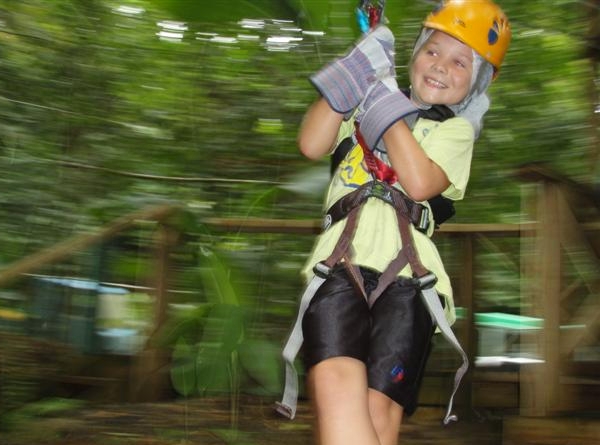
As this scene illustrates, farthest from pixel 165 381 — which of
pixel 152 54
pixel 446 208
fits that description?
pixel 446 208

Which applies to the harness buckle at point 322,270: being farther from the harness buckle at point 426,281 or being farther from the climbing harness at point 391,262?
the harness buckle at point 426,281

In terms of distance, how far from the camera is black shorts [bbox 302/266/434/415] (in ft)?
8.29

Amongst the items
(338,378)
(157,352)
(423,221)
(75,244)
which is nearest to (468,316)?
(157,352)

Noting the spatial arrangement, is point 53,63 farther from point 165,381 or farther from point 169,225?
point 165,381

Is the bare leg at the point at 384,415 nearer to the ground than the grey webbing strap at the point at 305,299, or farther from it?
nearer to the ground

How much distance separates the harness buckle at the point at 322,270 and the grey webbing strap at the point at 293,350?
2cm

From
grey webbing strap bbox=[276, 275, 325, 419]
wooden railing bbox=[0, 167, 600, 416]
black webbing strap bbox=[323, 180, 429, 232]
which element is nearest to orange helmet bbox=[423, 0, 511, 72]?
black webbing strap bbox=[323, 180, 429, 232]

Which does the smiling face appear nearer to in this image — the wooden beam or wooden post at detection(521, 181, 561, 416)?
wooden post at detection(521, 181, 561, 416)

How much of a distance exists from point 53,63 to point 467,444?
326 cm

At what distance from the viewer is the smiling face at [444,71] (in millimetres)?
2682

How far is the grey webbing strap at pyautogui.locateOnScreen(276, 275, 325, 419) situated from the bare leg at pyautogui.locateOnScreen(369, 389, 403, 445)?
0.23 meters

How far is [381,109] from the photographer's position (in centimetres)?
245

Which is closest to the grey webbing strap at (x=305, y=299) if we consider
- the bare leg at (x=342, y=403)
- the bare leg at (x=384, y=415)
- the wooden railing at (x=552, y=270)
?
the bare leg at (x=342, y=403)

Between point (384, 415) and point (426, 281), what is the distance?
0.36 metres
